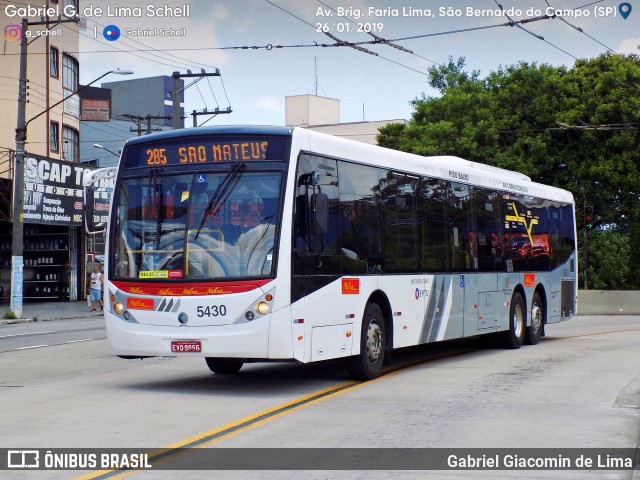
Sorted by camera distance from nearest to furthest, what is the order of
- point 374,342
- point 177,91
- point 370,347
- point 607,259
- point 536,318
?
point 370,347 < point 374,342 < point 536,318 < point 177,91 < point 607,259

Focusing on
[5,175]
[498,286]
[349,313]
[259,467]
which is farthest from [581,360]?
[5,175]

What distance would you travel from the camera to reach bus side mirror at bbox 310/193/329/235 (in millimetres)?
12430

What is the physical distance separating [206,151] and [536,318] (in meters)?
10.8

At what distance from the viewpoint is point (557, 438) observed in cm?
941

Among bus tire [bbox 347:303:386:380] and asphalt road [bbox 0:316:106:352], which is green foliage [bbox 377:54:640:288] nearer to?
asphalt road [bbox 0:316:106:352]

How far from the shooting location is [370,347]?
13961 mm

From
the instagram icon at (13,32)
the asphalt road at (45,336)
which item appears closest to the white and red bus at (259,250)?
the asphalt road at (45,336)

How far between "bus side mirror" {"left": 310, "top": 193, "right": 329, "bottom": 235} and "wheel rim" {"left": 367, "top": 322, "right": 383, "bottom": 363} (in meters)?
2.04

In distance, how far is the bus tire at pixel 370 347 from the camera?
45.0 feet

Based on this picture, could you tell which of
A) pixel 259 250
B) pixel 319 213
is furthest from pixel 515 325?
pixel 259 250

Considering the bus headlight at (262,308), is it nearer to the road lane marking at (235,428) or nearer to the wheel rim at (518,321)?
the road lane marking at (235,428)

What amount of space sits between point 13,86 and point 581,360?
1301 inches

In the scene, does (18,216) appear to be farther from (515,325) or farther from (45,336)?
(515,325)

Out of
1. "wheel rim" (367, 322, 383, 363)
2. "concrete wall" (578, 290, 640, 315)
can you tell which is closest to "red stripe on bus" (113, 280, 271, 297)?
"wheel rim" (367, 322, 383, 363)
